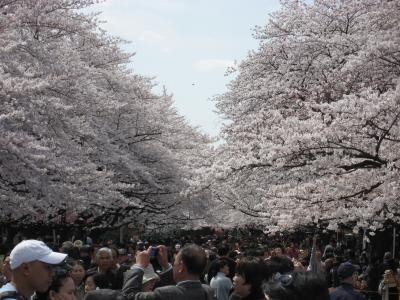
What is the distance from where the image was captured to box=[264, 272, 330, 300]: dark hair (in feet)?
11.3

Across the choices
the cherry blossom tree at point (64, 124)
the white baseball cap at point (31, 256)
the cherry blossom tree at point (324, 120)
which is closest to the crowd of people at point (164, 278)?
the white baseball cap at point (31, 256)

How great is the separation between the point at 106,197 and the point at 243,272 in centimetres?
1389

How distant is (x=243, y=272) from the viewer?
17.2ft

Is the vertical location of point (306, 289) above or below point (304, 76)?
below

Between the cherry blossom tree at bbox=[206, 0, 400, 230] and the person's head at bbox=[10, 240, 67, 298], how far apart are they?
8117mm

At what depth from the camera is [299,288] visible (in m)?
3.45

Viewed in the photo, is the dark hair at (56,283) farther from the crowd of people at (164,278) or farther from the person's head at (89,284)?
the person's head at (89,284)

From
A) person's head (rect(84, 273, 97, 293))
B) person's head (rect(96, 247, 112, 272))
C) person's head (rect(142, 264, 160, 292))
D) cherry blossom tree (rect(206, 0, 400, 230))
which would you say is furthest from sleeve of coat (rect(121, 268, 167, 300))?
cherry blossom tree (rect(206, 0, 400, 230))

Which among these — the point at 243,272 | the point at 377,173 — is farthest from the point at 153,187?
the point at 243,272

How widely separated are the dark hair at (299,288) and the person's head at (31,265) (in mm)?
1298

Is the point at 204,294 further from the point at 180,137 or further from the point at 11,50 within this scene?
the point at 180,137

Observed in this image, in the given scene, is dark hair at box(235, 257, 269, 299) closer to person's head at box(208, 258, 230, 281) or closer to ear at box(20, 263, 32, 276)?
ear at box(20, 263, 32, 276)

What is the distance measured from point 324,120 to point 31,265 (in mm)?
9801

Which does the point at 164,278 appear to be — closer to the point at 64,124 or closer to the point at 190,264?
the point at 190,264
